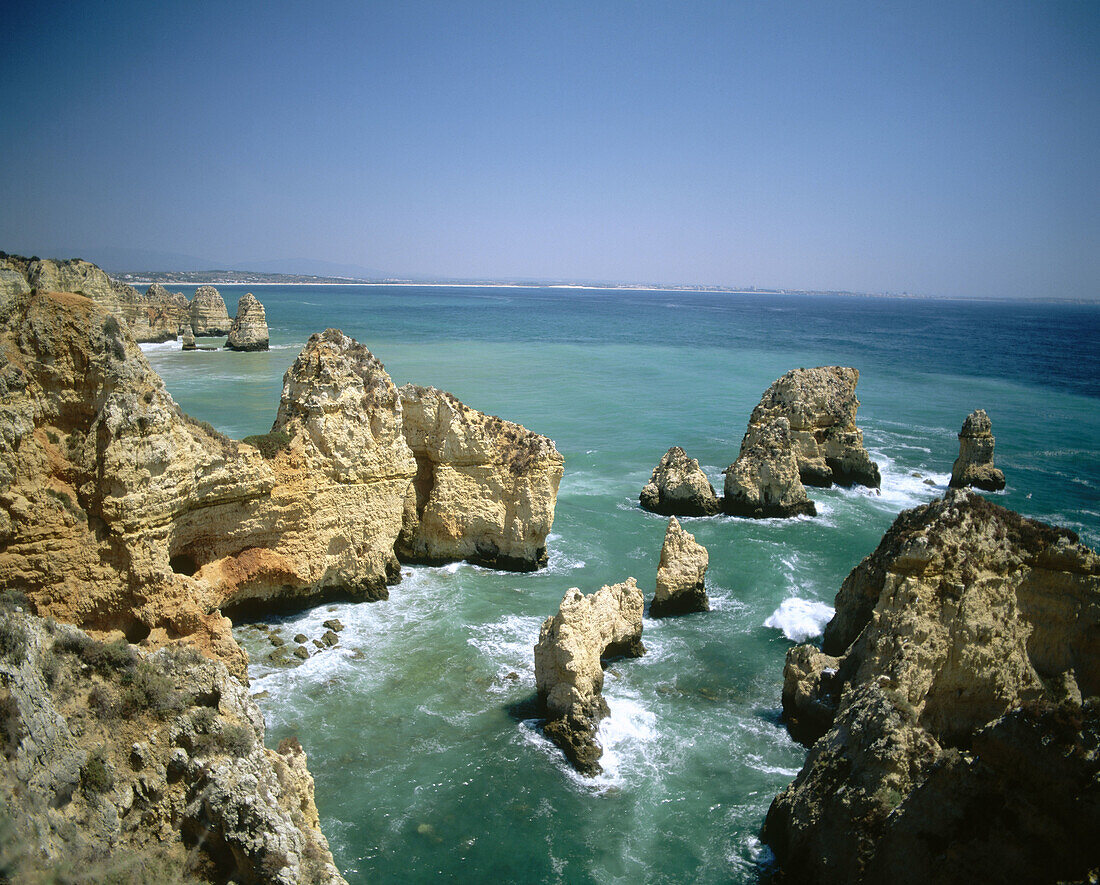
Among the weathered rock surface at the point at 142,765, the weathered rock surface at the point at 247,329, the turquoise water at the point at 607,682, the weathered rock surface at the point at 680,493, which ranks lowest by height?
the turquoise water at the point at 607,682

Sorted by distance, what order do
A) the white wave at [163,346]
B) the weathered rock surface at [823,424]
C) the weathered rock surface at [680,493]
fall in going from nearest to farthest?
the weathered rock surface at [680,493], the weathered rock surface at [823,424], the white wave at [163,346]

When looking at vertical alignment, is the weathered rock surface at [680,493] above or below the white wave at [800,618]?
above

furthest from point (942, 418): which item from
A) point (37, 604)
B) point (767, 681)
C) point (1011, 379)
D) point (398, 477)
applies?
point (37, 604)

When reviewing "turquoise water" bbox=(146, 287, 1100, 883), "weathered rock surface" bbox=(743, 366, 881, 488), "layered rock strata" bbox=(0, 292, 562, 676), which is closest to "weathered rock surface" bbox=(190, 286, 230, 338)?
"turquoise water" bbox=(146, 287, 1100, 883)

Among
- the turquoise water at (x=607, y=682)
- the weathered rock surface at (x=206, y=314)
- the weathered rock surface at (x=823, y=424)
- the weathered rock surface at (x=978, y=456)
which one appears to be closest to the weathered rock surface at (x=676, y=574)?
the turquoise water at (x=607, y=682)

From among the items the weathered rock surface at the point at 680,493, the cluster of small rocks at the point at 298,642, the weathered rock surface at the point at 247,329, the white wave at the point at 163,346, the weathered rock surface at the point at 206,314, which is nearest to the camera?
the cluster of small rocks at the point at 298,642

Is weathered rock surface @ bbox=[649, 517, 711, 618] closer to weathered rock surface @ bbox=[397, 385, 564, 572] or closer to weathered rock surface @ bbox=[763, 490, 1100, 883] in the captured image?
weathered rock surface @ bbox=[397, 385, 564, 572]

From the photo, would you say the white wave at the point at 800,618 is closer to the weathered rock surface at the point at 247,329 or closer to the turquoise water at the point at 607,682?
the turquoise water at the point at 607,682
